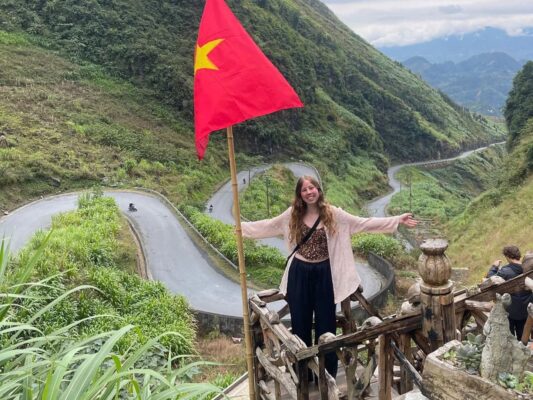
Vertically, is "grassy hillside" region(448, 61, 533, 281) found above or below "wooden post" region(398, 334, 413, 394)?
below

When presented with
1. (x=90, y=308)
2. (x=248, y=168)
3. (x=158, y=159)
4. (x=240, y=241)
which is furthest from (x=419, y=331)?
(x=248, y=168)

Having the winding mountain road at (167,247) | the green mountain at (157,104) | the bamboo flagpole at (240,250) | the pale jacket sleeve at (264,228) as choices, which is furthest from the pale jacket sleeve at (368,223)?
the green mountain at (157,104)

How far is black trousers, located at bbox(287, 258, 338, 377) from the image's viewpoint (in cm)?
404

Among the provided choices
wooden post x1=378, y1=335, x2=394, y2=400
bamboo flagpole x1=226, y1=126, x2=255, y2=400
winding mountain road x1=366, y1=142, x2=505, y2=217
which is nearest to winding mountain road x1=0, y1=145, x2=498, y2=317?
bamboo flagpole x1=226, y1=126, x2=255, y2=400

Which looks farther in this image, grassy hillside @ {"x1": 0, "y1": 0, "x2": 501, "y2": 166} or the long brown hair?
grassy hillside @ {"x1": 0, "y1": 0, "x2": 501, "y2": 166}

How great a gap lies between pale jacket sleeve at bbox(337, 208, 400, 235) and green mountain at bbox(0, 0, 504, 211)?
2374 cm

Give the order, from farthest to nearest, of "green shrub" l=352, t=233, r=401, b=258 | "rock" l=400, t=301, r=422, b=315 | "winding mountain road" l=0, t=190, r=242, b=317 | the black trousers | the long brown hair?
1. "green shrub" l=352, t=233, r=401, b=258
2. "winding mountain road" l=0, t=190, r=242, b=317
3. the black trousers
4. the long brown hair
5. "rock" l=400, t=301, r=422, b=315

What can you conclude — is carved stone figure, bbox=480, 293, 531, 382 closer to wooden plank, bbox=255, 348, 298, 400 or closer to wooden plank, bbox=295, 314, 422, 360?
wooden plank, bbox=295, 314, 422, 360

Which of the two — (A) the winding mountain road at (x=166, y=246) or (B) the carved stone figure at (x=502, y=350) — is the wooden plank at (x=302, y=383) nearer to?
(B) the carved stone figure at (x=502, y=350)

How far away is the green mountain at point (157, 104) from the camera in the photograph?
104 feet

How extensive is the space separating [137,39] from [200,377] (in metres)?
49.1

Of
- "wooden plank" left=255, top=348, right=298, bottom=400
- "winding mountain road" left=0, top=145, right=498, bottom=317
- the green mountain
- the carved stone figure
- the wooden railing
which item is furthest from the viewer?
the green mountain

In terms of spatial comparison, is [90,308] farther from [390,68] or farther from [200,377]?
[390,68]

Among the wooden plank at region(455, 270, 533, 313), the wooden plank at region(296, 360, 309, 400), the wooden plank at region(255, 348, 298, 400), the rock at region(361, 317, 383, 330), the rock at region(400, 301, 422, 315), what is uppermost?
the rock at region(400, 301, 422, 315)
